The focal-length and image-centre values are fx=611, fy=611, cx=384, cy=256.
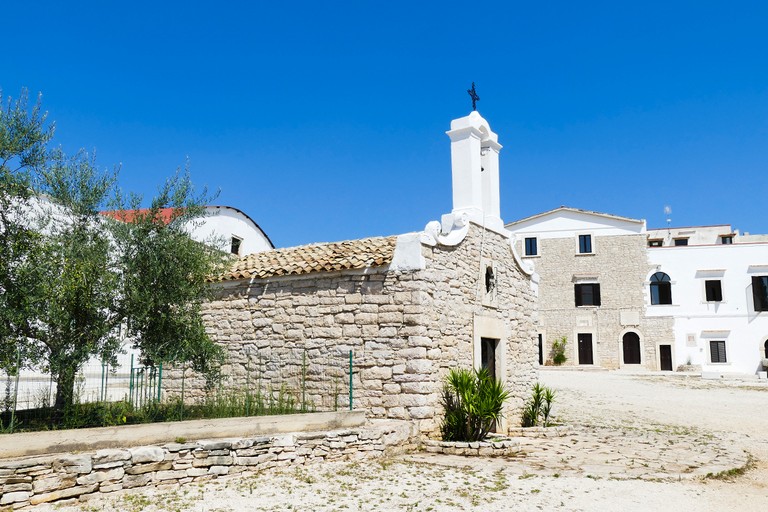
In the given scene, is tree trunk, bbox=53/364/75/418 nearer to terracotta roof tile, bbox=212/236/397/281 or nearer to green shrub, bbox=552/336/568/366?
terracotta roof tile, bbox=212/236/397/281

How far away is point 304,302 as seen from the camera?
1003 centimetres

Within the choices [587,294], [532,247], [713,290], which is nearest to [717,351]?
[713,290]

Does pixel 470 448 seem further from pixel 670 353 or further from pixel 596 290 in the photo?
pixel 670 353

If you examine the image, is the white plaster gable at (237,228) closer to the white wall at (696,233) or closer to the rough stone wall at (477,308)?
the rough stone wall at (477,308)

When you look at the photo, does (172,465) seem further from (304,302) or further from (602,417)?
(602,417)

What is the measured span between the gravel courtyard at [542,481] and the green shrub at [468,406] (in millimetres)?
664

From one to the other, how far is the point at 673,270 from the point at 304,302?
25497 millimetres

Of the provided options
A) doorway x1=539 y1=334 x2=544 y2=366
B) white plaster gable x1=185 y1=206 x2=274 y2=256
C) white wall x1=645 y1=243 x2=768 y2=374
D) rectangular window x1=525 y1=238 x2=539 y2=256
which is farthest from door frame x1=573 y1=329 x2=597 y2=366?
white plaster gable x1=185 y1=206 x2=274 y2=256

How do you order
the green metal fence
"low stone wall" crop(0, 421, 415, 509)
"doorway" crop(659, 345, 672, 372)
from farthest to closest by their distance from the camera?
"doorway" crop(659, 345, 672, 372) → the green metal fence → "low stone wall" crop(0, 421, 415, 509)

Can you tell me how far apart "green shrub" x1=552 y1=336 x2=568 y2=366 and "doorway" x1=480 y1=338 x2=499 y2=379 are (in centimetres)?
2075

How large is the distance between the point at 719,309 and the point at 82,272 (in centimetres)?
2987

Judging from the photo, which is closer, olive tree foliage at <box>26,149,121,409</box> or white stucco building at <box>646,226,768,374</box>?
olive tree foliage at <box>26,149,121,409</box>

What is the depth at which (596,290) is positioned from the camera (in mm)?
31000

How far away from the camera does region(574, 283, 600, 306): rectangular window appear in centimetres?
3094
